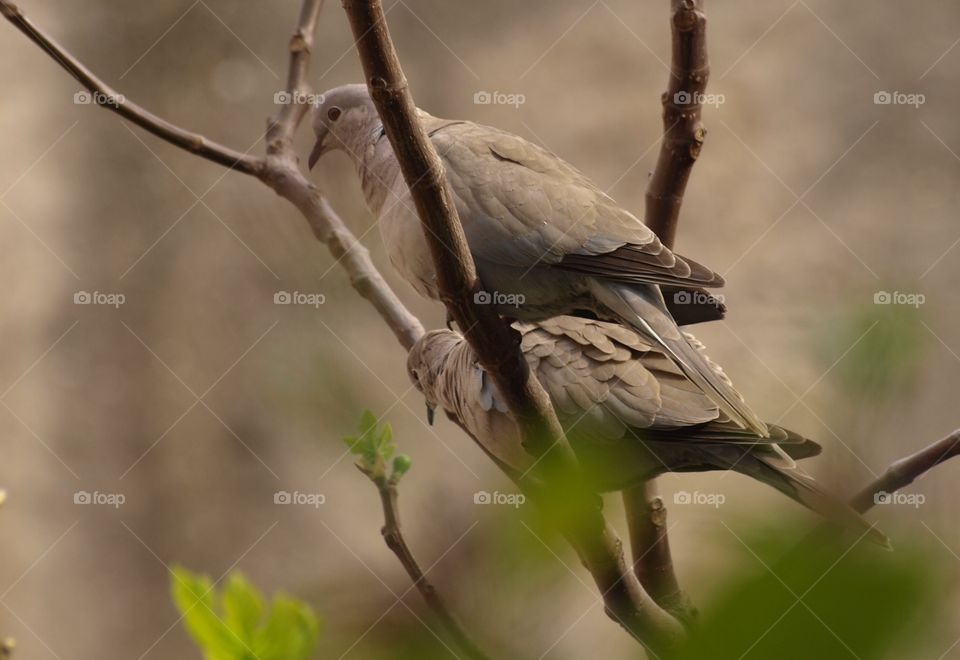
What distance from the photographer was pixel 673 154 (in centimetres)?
207

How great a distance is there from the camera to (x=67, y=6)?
5.23 metres

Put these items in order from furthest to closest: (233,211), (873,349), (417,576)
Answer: (233,211), (417,576), (873,349)

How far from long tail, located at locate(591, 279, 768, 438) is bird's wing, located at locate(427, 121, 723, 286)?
4 cm

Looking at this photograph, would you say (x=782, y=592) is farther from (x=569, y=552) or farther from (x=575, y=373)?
(x=575, y=373)

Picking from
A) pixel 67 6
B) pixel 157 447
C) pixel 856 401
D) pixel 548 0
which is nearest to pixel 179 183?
pixel 67 6

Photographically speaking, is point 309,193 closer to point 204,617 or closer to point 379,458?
point 379,458

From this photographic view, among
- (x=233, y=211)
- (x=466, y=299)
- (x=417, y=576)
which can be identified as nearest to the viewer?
(x=417, y=576)

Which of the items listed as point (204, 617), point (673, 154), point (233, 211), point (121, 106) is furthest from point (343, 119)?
point (233, 211)

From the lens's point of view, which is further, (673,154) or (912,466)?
(673,154)

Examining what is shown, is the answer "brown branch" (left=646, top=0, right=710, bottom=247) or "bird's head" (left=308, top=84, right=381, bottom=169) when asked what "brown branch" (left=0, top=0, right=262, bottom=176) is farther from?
"brown branch" (left=646, top=0, right=710, bottom=247)

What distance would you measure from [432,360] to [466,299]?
30.5 inches

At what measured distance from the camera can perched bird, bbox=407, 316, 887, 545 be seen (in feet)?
6.30

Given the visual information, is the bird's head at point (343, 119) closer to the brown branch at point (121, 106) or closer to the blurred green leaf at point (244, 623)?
the brown branch at point (121, 106)

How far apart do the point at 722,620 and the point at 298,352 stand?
101 cm
